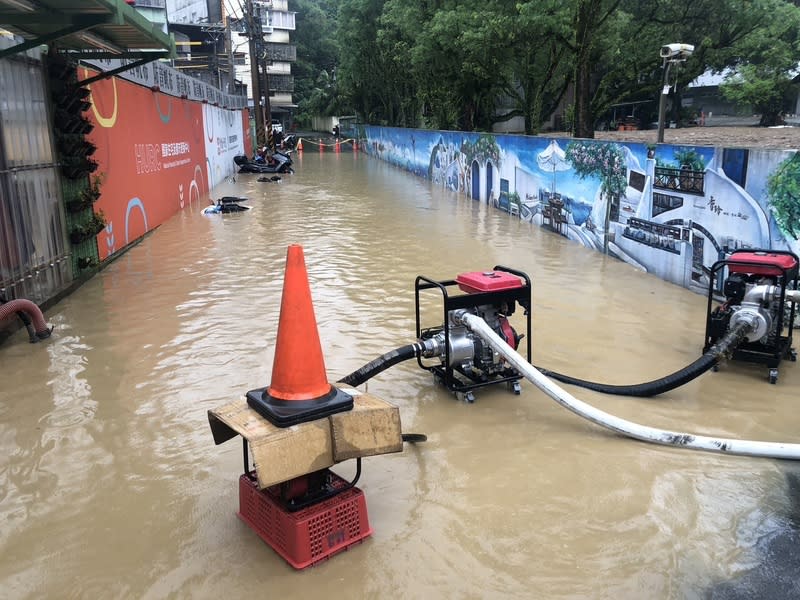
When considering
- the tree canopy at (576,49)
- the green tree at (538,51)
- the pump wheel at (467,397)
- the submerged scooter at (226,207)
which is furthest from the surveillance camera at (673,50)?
the submerged scooter at (226,207)

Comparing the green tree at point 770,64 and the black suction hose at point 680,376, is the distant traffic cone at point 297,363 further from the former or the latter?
the green tree at point 770,64

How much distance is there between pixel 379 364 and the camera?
549cm

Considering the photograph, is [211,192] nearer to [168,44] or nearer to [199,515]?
[168,44]

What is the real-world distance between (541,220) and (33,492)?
12200 mm

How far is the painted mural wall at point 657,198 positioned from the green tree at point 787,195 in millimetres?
11

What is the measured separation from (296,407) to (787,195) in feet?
21.8

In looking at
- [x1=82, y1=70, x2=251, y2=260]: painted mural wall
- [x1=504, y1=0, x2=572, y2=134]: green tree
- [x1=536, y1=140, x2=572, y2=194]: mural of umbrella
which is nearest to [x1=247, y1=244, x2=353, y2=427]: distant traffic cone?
[x1=82, y1=70, x2=251, y2=260]: painted mural wall

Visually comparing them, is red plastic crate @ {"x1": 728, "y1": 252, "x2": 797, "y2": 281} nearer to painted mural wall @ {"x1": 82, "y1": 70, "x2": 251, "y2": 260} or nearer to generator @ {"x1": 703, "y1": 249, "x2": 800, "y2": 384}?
generator @ {"x1": 703, "y1": 249, "x2": 800, "y2": 384}

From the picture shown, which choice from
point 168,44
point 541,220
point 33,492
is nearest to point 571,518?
point 33,492

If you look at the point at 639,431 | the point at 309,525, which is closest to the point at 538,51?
the point at 639,431

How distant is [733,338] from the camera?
586cm

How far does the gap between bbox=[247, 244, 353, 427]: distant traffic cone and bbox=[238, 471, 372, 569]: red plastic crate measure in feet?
1.80

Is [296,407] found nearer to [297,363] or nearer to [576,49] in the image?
[297,363]

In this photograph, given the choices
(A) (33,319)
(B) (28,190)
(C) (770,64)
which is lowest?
(A) (33,319)
